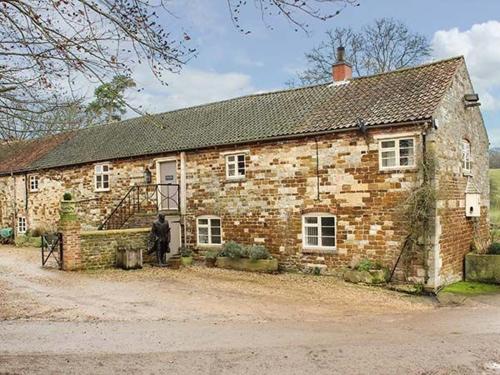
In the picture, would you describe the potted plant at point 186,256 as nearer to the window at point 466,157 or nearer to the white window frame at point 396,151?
the white window frame at point 396,151

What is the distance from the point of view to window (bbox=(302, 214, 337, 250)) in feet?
53.7

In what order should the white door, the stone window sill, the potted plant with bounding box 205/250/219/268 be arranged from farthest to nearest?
the white door, the potted plant with bounding box 205/250/219/268, the stone window sill

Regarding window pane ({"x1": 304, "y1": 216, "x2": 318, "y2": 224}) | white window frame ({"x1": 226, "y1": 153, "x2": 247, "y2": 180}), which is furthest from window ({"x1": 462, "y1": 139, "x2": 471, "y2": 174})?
white window frame ({"x1": 226, "y1": 153, "x2": 247, "y2": 180})

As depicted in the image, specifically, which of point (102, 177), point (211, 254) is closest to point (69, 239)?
point (211, 254)

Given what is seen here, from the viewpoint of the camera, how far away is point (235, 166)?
1905 centimetres

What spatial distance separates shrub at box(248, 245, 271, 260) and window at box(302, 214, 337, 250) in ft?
4.99

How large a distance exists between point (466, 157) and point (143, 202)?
1385cm

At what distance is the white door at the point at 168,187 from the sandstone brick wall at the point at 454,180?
36.0 ft

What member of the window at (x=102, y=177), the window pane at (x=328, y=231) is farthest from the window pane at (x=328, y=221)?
the window at (x=102, y=177)

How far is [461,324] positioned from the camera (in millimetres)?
10461

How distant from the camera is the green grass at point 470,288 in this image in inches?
574

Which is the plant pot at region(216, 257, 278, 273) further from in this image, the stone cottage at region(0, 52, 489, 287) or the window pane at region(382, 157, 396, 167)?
the window pane at region(382, 157, 396, 167)

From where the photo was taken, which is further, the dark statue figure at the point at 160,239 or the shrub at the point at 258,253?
the dark statue figure at the point at 160,239

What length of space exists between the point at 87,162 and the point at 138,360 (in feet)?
63.3
